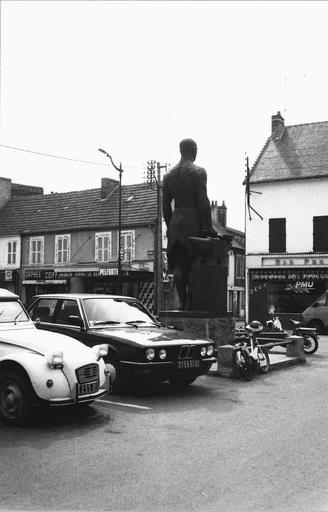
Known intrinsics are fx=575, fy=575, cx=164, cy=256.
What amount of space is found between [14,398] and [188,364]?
116 inches

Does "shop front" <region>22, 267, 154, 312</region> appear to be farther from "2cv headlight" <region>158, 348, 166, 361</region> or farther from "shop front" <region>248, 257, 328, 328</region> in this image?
"2cv headlight" <region>158, 348, 166, 361</region>

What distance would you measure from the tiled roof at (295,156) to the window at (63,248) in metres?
15.2

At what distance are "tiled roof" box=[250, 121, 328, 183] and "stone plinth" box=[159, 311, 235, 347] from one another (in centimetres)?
2245

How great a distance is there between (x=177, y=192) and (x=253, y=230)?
2215cm

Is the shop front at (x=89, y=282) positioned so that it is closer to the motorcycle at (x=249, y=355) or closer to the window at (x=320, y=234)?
the window at (x=320, y=234)

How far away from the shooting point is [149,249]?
38.8 meters

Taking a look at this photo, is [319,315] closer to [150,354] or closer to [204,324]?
[204,324]

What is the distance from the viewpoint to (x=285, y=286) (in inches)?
1293

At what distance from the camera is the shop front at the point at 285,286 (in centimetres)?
3181

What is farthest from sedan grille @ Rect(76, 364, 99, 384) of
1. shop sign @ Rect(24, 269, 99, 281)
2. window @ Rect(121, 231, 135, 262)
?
shop sign @ Rect(24, 269, 99, 281)

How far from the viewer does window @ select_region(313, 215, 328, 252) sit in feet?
105

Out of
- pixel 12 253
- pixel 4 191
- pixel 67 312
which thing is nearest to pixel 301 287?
pixel 12 253

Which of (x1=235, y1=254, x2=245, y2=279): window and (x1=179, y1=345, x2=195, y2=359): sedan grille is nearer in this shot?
(x1=179, y1=345, x2=195, y2=359): sedan grille

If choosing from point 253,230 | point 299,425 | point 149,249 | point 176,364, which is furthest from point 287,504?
point 149,249
